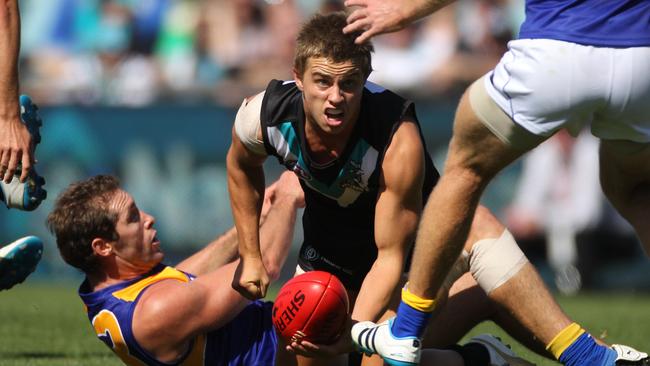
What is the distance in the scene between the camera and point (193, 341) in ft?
17.3

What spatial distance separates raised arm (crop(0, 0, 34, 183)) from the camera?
5.09m

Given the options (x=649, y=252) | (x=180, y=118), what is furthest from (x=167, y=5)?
(x=649, y=252)

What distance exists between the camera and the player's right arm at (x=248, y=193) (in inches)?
210

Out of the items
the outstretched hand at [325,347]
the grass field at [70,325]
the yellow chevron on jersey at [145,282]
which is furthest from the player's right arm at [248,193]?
the grass field at [70,325]

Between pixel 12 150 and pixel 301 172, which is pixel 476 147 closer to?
pixel 301 172

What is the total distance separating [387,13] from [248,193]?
1.31 metres

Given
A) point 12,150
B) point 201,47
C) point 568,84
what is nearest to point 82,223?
point 12,150

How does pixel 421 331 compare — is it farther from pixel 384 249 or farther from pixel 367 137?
pixel 367 137

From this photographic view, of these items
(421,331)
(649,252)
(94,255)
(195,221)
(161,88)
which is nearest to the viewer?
(421,331)

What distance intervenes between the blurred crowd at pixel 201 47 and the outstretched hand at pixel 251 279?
8.19 meters

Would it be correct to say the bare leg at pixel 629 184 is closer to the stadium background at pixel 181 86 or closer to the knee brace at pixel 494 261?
the knee brace at pixel 494 261

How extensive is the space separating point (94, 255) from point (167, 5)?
9627 mm

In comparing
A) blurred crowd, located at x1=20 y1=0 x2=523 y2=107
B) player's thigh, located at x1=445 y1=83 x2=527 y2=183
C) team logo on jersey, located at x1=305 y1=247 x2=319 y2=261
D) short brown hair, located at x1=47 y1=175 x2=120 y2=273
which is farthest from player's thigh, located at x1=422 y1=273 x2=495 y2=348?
blurred crowd, located at x1=20 y1=0 x2=523 y2=107

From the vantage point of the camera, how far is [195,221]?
13008 millimetres
